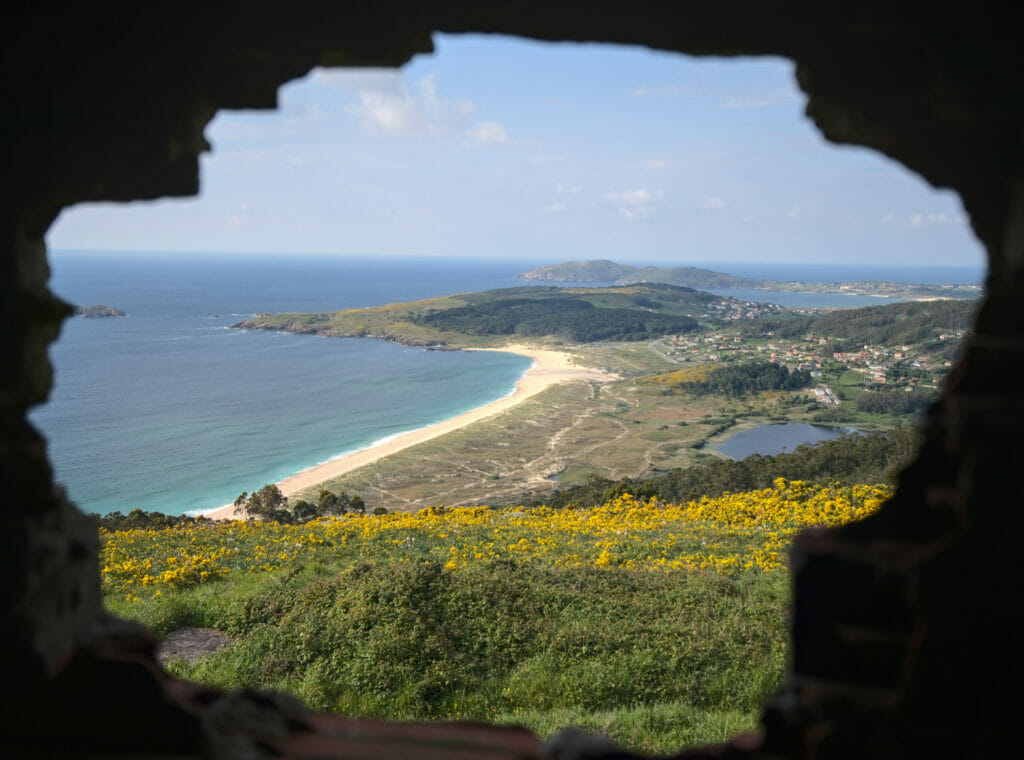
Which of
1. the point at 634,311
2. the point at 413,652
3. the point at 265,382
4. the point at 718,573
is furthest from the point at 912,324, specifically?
the point at 413,652

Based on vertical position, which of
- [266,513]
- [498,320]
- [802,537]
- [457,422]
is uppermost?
[498,320]

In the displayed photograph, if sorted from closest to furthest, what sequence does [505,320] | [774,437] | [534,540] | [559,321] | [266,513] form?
1. [534,540]
2. [266,513]
3. [774,437]
4. [559,321]
5. [505,320]

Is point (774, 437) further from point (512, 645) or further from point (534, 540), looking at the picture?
point (512, 645)

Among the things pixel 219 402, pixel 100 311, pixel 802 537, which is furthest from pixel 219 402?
pixel 100 311

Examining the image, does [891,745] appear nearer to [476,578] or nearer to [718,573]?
[476,578]

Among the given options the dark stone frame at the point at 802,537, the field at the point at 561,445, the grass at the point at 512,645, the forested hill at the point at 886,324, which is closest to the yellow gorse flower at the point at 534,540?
the grass at the point at 512,645

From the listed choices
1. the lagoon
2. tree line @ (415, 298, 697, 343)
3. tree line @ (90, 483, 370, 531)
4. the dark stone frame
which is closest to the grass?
the dark stone frame
